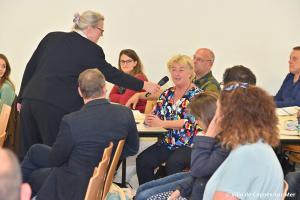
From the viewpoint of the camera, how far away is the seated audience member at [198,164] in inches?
93.0

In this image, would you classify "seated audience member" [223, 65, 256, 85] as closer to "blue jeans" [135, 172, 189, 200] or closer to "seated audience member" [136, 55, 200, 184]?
"seated audience member" [136, 55, 200, 184]

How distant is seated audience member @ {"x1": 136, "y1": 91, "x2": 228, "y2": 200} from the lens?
236 cm

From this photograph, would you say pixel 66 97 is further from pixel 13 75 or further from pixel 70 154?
pixel 13 75

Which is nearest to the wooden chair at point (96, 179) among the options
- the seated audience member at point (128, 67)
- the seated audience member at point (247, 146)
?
the seated audience member at point (247, 146)

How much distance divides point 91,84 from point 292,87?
268 cm

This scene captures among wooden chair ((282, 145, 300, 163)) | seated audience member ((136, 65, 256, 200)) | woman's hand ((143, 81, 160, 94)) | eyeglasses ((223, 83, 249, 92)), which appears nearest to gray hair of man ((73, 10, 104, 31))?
woman's hand ((143, 81, 160, 94))

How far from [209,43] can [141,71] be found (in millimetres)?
1139

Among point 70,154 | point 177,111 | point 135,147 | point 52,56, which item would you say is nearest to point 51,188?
point 70,154

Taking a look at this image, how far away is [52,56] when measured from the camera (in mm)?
3451

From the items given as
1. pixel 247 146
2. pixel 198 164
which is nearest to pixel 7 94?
pixel 198 164

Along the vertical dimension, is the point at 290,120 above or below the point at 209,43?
below

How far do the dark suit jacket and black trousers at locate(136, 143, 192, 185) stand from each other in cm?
99

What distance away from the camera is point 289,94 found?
490 cm

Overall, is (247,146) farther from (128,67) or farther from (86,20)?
(128,67)
